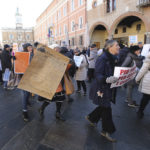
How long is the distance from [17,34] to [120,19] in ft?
204

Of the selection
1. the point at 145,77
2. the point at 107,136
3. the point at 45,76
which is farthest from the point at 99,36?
the point at 107,136

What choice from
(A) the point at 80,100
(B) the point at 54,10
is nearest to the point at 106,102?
(A) the point at 80,100

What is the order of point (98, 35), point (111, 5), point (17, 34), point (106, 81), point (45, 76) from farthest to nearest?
point (17, 34) → point (98, 35) → point (111, 5) → point (45, 76) → point (106, 81)

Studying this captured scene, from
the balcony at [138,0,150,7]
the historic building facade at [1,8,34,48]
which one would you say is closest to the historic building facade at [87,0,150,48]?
the balcony at [138,0,150,7]

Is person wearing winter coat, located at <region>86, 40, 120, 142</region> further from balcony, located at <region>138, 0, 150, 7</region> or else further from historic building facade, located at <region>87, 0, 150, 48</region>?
balcony, located at <region>138, 0, 150, 7</region>

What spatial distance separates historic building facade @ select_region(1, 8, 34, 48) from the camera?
62688 mm

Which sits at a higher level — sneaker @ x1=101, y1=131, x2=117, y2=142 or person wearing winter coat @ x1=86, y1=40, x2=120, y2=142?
person wearing winter coat @ x1=86, y1=40, x2=120, y2=142

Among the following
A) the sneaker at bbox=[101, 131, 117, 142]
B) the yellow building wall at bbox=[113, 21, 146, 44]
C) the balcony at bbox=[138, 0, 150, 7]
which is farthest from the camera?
the yellow building wall at bbox=[113, 21, 146, 44]

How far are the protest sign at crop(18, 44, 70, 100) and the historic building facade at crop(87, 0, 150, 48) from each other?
10.6 m

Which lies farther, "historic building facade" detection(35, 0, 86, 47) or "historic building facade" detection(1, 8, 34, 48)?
"historic building facade" detection(1, 8, 34, 48)

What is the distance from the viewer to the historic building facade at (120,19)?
1213 centimetres

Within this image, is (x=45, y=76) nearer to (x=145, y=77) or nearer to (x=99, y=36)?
(x=145, y=77)

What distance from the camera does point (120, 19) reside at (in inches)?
570

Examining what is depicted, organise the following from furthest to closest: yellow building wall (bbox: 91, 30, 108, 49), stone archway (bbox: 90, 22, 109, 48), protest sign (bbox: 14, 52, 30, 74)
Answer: yellow building wall (bbox: 91, 30, 108, 49), stone archway (bbox: 90, 22, 109, 48), protest sign (bbox: 14, 52, 30, 74)
